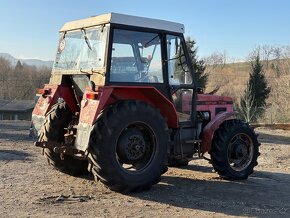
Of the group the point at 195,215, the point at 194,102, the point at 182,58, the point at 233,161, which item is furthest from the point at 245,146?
the point at 195,215

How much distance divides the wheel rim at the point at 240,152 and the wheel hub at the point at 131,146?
6.50 feet

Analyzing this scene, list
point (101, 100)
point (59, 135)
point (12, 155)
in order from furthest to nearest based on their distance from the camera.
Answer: point (12, 155) → point (59, 135) → point (101, 100)

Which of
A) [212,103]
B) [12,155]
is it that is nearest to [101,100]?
[212,103]

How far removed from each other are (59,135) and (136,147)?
1455mm

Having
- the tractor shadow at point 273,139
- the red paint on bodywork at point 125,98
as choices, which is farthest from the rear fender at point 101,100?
the tractor shadow at point 273,139

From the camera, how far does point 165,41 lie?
7.14 meters

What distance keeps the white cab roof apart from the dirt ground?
250cm

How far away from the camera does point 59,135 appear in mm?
7254

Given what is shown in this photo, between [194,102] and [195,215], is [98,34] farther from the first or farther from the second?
[195,215]

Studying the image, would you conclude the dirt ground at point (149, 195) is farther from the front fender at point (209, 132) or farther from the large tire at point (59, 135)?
the front fender at point (209, 132)

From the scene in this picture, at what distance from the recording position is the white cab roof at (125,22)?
6.52 m

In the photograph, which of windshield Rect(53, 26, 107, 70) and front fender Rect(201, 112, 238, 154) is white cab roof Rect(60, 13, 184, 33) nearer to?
windshield Rect(53, 26, 107, 70)

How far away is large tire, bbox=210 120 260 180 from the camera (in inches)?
302

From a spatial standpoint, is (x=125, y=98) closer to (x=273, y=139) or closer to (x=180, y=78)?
(x=180, y=78)
